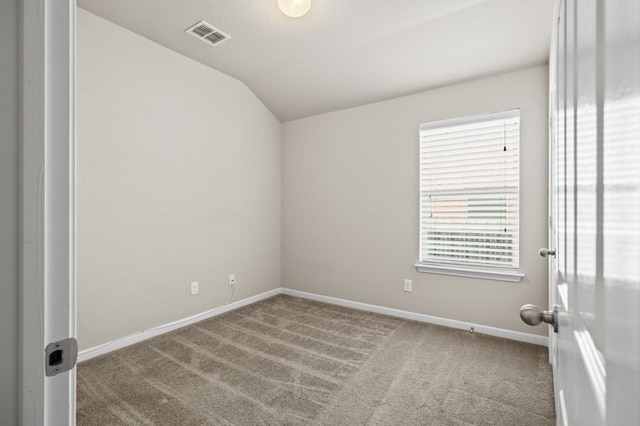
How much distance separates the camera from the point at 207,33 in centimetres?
275

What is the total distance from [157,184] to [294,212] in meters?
1.80

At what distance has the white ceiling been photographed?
7.77 feet

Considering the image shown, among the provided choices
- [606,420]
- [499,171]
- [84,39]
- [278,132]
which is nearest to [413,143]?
[499,171]

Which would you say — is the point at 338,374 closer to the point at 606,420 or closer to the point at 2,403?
the point at 2,403

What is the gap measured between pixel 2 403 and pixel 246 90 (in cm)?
375

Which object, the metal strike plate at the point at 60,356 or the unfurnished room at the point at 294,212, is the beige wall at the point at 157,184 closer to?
the unfurnished room at the point at 294,212

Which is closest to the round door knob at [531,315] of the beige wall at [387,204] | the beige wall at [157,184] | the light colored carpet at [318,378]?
the light colored carpet at [318,378]

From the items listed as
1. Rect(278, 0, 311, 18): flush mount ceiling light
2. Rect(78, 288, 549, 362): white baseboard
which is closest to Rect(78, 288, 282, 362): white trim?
Rect(78, 288, 549, 362): white baseboard

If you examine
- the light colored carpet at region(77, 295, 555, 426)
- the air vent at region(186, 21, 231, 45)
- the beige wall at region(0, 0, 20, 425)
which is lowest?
the light colored carpet at region(77, 295, 555, 426)

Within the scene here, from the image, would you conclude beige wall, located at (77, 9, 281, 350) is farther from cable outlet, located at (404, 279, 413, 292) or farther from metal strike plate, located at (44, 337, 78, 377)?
metal strike plate, located at (44, 337, 78, 377)

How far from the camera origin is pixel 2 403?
1.89ft

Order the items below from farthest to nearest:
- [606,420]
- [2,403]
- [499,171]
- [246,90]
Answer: [246,90] < [499,171] < [2,403] < [606,420]

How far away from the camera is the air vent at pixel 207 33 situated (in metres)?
2.65

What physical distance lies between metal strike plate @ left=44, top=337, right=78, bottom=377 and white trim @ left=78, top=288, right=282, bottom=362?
235 centimetres
